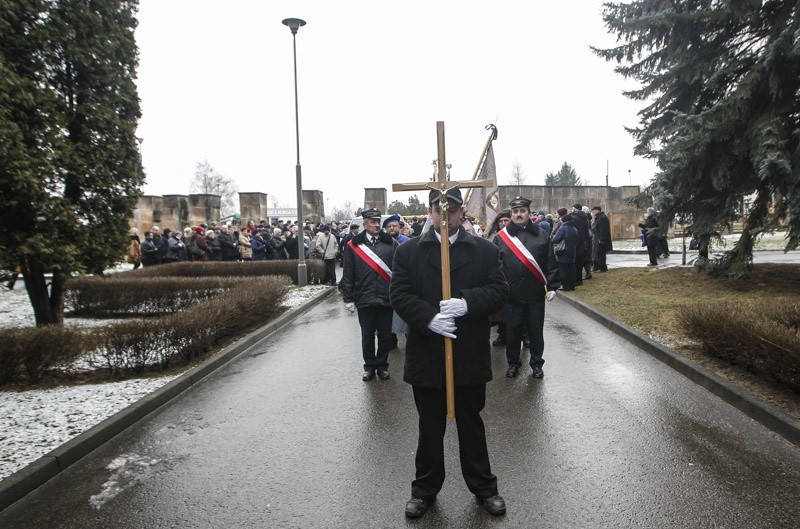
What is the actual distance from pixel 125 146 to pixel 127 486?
280 inches

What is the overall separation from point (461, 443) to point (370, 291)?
137 inches

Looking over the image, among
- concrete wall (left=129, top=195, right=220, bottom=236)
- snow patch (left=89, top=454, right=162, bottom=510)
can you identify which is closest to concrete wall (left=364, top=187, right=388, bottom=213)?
concrete wall (left=129, top=195, right=220, bottom=236)

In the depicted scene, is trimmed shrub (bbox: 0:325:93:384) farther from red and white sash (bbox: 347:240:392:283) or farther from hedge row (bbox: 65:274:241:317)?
hedge row (bbox: 65:274:241:317)

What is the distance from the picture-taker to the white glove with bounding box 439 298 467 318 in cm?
340

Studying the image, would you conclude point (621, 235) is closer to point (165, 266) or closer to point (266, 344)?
point (165, 266)

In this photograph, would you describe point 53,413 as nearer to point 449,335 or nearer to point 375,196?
point 449,335

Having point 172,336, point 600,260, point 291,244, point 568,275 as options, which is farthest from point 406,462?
point 291,244

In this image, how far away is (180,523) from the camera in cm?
355

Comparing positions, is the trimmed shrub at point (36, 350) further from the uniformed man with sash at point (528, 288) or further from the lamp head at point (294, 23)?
the lamp head at point (294, 23)

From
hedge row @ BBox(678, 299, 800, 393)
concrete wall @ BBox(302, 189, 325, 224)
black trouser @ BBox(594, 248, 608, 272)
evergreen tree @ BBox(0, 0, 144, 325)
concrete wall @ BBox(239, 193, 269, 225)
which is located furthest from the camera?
concrete wall @ BBox(302, 189, 325, 224)

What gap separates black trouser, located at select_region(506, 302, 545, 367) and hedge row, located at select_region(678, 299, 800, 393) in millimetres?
1855

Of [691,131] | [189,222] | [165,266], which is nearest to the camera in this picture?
[691,131]

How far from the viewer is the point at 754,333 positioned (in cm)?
552

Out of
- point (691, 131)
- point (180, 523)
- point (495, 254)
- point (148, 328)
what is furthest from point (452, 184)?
point (691, 131)
